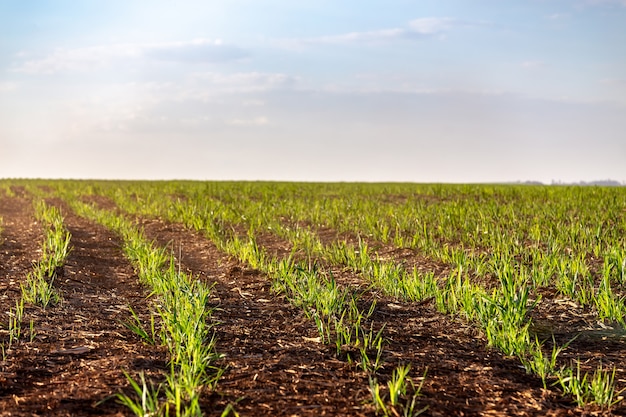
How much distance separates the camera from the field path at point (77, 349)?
3.88 meters

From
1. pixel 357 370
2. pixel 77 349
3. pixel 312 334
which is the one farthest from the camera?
pixel 312 334

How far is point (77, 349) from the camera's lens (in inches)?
197

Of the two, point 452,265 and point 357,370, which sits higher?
point 452,265

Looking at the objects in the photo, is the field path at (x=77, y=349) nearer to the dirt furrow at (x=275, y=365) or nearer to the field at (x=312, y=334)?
the field at (x=312, y=334)

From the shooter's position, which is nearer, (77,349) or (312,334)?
(77,349)

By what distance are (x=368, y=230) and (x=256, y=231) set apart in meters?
2.29

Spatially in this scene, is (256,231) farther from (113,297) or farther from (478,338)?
(478,338)

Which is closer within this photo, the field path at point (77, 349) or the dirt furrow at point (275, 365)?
the dirt furrow at point (275, 365)

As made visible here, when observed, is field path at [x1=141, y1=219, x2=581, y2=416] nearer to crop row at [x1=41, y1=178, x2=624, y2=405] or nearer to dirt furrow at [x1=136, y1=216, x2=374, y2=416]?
dirt furrow at [x1=136, y1=216, x2=374, y2=416]

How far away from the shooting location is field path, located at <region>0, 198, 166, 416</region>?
388 cm

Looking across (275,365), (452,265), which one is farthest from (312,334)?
(452,265)

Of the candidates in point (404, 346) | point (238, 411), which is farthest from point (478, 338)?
point (238, 411)

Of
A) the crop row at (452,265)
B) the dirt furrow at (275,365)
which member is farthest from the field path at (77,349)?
the crop row at (452,265)

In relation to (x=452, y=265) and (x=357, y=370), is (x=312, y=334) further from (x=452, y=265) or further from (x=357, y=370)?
(x=452, y=265)
